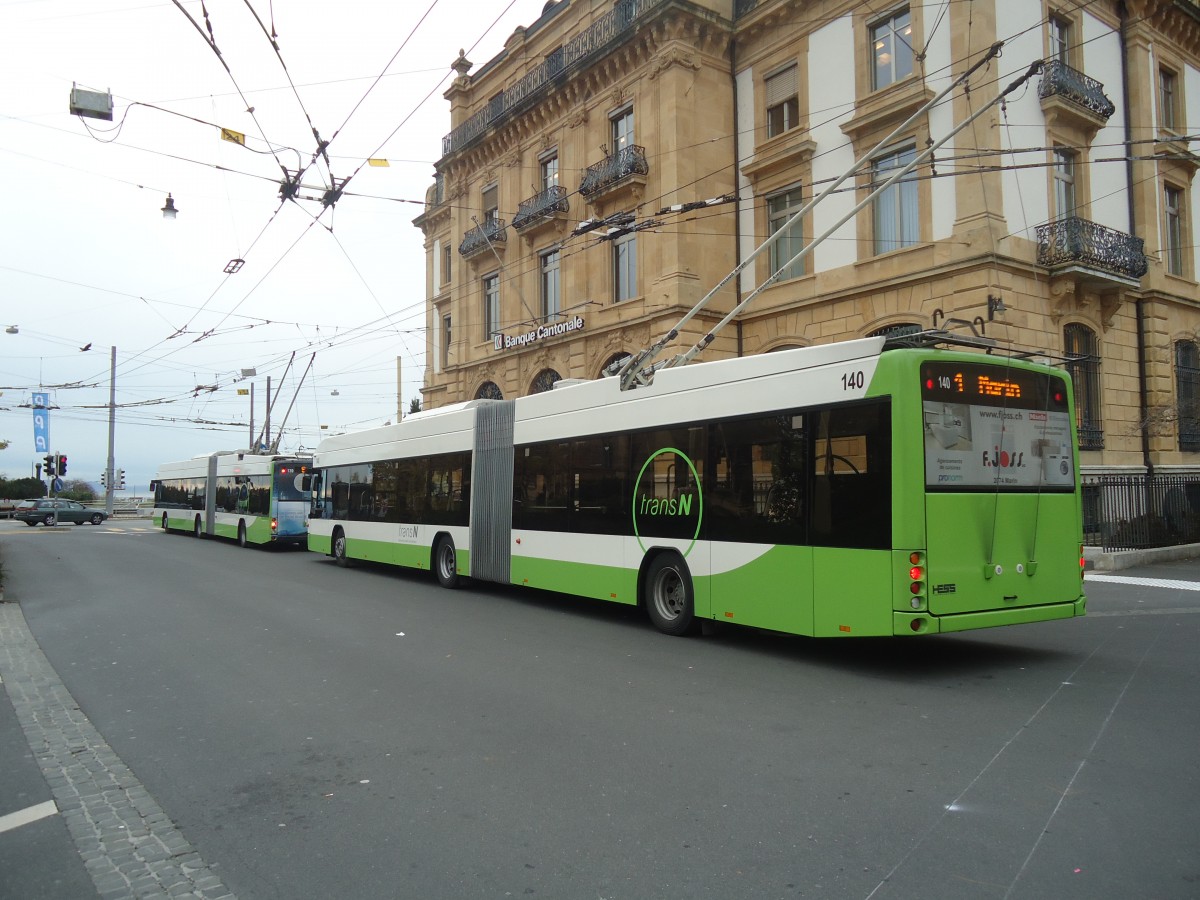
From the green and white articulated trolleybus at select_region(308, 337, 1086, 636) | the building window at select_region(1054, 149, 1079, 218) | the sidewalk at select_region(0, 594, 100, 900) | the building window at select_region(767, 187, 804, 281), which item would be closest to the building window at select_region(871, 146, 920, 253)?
the building window at select_region(767, 187, 804, 281)

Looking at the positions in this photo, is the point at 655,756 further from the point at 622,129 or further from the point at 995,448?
the point at 622,129

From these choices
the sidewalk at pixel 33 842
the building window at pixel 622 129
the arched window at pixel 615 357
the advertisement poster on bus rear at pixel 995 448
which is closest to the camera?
the sidewalk at pixel 33 842

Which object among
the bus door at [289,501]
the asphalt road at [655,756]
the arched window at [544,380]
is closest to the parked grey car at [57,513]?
the bus door at [289,501]

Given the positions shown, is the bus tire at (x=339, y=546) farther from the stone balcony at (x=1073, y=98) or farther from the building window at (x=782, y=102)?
the stone balcony at (x=1073, y=98)

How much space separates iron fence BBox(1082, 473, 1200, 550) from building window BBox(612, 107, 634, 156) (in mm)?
15714

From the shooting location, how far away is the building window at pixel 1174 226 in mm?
23769

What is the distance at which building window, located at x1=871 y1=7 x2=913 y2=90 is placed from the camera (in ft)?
66.4

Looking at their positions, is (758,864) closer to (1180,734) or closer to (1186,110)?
(1180,734)

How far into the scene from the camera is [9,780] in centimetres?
540

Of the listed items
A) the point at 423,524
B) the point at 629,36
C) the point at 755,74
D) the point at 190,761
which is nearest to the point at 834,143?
the point at 755,74

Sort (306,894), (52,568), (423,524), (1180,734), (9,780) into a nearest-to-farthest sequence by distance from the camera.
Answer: (306,894) < (9,780) < (1180,734) < (423,524) < (52,568)

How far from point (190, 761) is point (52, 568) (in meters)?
17.1

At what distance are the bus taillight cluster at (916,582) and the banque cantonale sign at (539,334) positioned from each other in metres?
20.3

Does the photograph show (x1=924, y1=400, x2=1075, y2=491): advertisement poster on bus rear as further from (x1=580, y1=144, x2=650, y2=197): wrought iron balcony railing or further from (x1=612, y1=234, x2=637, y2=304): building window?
(x1=612, y1=234, x2=637, y2=304): building window
